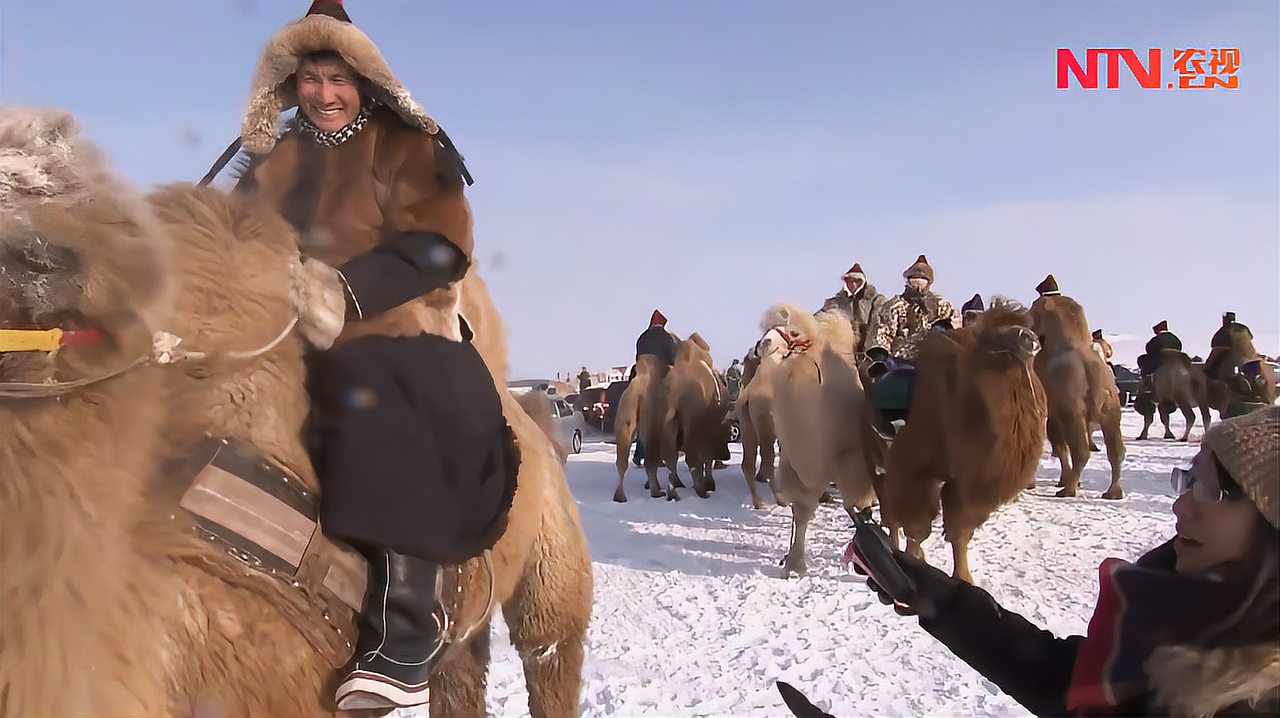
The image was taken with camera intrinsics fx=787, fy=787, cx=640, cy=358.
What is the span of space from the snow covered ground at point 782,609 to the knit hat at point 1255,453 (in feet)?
9.67

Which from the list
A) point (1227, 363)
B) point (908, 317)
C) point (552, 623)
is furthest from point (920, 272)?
point (1227, 363)

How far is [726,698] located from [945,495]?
261 centimetres

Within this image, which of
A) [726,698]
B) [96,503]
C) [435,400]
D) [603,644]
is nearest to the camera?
[96,503]

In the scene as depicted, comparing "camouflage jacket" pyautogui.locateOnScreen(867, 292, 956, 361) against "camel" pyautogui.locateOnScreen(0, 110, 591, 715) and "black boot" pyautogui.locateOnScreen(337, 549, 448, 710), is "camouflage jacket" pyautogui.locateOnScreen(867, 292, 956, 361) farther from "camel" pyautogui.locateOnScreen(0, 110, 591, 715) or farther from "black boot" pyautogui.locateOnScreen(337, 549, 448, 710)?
"camel" pyautogui.locateOnScreen(0, 110, 591, 715)

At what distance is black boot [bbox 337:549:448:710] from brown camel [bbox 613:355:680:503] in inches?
377

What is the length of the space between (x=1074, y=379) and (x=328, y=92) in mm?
9229

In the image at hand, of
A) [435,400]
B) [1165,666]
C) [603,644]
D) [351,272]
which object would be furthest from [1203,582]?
[603,644]

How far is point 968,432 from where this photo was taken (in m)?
5.51

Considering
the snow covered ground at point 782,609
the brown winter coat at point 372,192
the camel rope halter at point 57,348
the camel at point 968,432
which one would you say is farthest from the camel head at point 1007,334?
the camel rope halter at point 57,348

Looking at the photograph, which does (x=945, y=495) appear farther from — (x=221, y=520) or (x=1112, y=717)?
(x=221, y=520)

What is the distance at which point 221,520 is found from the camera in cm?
147

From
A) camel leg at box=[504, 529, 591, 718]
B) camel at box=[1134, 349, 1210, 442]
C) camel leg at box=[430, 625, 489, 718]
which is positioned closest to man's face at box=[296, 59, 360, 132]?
camel leg at box=[504, 529, 591, 718]

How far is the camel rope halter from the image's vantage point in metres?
1.22

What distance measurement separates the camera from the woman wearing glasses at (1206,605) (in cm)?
125
